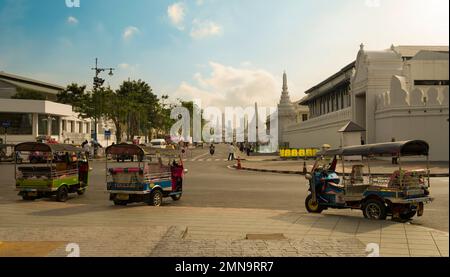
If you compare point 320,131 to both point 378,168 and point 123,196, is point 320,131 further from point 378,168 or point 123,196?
point 123,196

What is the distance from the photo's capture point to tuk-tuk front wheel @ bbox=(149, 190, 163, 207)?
12.3 metres

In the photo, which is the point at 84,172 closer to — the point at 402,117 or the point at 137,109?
the point at 402,117

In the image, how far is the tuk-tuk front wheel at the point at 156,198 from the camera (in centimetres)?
1229

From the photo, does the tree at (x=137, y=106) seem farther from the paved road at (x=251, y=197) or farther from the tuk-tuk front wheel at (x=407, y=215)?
the tuk-tuk front wheel at (x=407, y=215)

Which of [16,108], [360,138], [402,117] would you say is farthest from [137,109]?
[402,117]

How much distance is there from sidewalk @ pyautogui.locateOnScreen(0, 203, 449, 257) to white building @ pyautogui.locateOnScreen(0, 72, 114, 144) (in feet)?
Result: 149

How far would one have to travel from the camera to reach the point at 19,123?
2211 inches

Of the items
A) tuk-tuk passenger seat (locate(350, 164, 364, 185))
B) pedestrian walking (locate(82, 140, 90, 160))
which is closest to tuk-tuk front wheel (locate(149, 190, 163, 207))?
pedestrian walking (locate(82, 140, 90, 160))

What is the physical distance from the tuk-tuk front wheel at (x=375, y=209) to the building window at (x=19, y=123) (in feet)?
177

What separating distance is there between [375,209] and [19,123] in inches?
2151

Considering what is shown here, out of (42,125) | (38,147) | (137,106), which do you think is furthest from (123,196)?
(137,106)

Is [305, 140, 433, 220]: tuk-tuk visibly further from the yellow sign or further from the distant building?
the distant building

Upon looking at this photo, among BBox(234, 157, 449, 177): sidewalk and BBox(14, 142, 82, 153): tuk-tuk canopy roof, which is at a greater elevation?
BBox(14, 142, 82, 153): tuk-tuk canopy roof
